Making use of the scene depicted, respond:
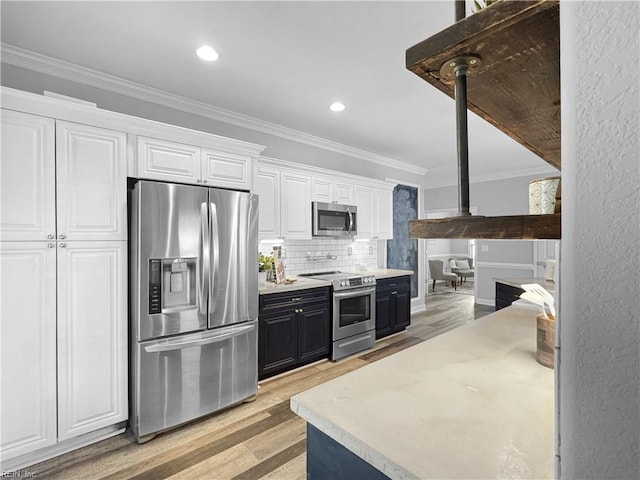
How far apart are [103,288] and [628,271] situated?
2650 mm

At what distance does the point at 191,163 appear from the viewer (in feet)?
8.54

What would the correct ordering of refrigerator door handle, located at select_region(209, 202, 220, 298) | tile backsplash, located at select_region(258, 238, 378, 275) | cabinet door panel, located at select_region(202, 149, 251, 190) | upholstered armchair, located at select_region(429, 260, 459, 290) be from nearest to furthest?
refrigerator door handle, located at select_region(209, 202, 220, 298) → cabinet door panel, located at select_region(202, 149, 251, 190) → tile backsplash, located at select_region(258, 238, 378, 275) → upholstered armchair, located at select_region(429, 260, 459, 290)

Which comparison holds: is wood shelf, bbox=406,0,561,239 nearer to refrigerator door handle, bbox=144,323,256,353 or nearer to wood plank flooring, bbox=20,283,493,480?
wood plank flooring, bbox=20,283,493,480

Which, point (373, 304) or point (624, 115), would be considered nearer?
point (624, 115)

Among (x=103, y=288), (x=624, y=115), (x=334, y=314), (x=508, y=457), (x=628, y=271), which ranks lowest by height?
(x=334, y=314)

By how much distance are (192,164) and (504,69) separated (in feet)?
7.82

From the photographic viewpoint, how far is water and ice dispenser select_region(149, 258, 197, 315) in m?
2.32

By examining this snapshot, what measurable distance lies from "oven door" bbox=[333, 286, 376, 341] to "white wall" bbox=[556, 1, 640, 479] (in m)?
3.39

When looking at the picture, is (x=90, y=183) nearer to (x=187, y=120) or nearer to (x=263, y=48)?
(x=187, y=120)

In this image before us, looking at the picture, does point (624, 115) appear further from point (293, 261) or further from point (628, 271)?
point (293, 261)

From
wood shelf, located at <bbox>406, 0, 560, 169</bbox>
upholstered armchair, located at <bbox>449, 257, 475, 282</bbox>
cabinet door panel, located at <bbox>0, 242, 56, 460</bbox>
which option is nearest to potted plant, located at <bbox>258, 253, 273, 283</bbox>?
cabinet door panel, located at <bbox>0, 242, 56, 460</bbox>

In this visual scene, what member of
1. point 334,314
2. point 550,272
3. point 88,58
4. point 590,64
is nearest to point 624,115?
point 590,64

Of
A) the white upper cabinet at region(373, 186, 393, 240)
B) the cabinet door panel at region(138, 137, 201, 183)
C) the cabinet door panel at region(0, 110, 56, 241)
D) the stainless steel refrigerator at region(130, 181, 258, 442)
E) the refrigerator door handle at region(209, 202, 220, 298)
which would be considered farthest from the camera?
the white upper cabinet at region(373, 186, 393, 240)

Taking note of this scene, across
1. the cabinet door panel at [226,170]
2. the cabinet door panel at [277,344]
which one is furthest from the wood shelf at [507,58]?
the cabinet door panel at [277,344]
